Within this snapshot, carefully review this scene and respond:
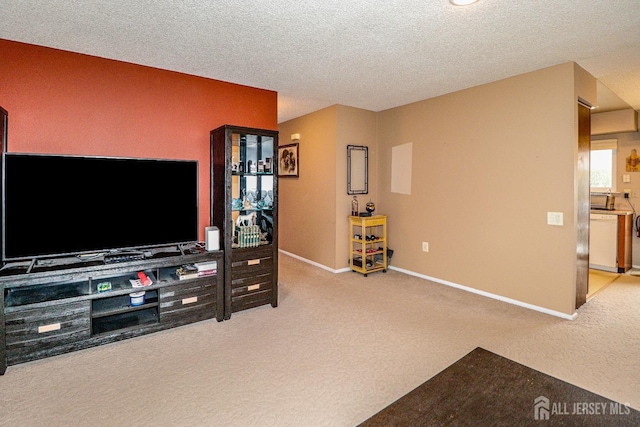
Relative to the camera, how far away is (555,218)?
3.41 metres

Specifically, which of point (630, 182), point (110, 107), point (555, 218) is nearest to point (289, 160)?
point (110, 107)

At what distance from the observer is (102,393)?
216 cm

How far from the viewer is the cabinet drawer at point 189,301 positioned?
3.06 m

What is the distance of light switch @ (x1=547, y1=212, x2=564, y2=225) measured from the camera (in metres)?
3.37

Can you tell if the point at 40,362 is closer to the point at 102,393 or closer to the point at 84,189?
the point at 102,393

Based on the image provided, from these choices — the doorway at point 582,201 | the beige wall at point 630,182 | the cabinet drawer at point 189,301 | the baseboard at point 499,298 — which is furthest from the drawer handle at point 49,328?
the beige wall at point 630,182

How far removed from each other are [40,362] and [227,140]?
2.32 meters

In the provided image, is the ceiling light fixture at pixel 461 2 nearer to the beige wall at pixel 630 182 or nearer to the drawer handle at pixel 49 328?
the drawer handle at pixel 49 328

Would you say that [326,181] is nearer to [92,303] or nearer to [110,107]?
[110,107]

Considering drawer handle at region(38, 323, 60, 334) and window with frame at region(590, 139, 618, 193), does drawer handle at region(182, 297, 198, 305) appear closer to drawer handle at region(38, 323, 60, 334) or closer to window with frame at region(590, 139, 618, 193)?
drawer handle at region(38, 323, 60, 334)

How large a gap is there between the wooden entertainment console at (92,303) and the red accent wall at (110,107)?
2.51ft

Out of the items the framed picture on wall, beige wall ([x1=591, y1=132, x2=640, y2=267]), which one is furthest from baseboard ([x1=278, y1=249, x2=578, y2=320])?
beige wall ([x1=591, y1=132, x2=640, y2=267])

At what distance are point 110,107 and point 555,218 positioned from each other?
4468 mm

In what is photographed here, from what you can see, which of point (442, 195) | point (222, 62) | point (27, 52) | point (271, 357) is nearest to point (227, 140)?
point (222, 62)
